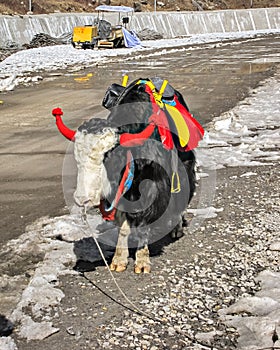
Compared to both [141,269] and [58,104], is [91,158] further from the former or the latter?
[58,104]

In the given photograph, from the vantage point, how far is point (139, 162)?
3.62 meters

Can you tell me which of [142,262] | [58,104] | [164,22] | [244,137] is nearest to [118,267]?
[142,262]

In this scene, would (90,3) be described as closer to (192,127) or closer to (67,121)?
(67,121)

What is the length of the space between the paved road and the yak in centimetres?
152

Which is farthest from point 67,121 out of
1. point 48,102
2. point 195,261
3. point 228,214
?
point 195,261

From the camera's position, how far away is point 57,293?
3.85 metres

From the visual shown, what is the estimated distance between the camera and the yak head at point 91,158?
10.6ft

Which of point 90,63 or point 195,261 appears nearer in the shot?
point 195,261

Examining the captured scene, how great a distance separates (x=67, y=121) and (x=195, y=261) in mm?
6610

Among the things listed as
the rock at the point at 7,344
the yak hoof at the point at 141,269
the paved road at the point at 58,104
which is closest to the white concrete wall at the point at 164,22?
the paved road at the point at 58,104

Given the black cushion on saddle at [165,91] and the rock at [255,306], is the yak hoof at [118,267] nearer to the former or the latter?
the rock at [255,306]

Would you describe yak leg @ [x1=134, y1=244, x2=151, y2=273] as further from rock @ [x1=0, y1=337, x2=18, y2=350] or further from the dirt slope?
the dirt slope

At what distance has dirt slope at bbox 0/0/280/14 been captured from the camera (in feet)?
164

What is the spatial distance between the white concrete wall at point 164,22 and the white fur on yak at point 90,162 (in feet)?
113
